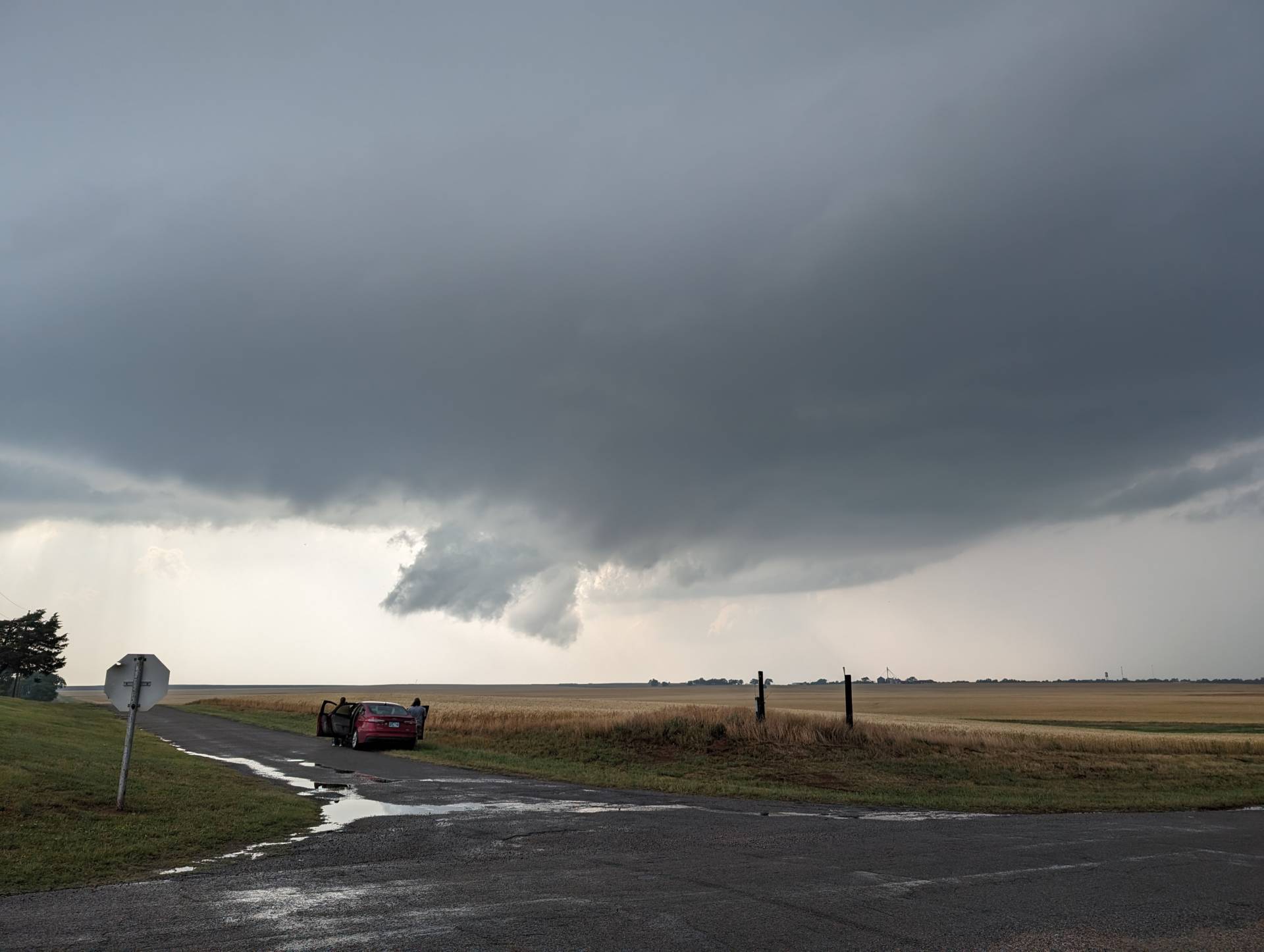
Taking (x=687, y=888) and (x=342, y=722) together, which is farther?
(x=342, y=722)

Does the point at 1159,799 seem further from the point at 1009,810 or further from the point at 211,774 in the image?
the point at 211,774

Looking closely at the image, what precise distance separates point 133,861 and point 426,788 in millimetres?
10356

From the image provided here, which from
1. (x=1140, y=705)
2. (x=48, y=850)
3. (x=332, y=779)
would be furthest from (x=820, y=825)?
(x=1140, y=705)

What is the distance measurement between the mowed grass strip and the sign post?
1.08 meters

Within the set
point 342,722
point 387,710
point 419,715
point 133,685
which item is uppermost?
point 133,685

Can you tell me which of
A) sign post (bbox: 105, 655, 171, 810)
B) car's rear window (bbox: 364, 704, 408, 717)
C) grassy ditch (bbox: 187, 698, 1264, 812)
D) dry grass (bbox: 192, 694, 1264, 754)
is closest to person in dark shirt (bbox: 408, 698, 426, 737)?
grassy ditch (bbox: 187, 698, 1264, 812)

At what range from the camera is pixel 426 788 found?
21.0 m

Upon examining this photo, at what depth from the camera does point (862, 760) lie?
1211 inches

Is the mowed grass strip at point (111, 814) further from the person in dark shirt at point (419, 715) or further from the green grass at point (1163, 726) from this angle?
the green grass at point (1163, 726)

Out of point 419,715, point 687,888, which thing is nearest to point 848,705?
point 419,715

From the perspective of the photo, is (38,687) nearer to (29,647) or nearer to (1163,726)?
(29,647)

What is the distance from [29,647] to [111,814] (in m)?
90.3

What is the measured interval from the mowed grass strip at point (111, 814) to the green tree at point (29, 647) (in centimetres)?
7700

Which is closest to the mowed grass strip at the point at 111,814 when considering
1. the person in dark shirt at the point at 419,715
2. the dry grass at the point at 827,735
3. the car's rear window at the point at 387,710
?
the car's rear window at the point at 387,710
